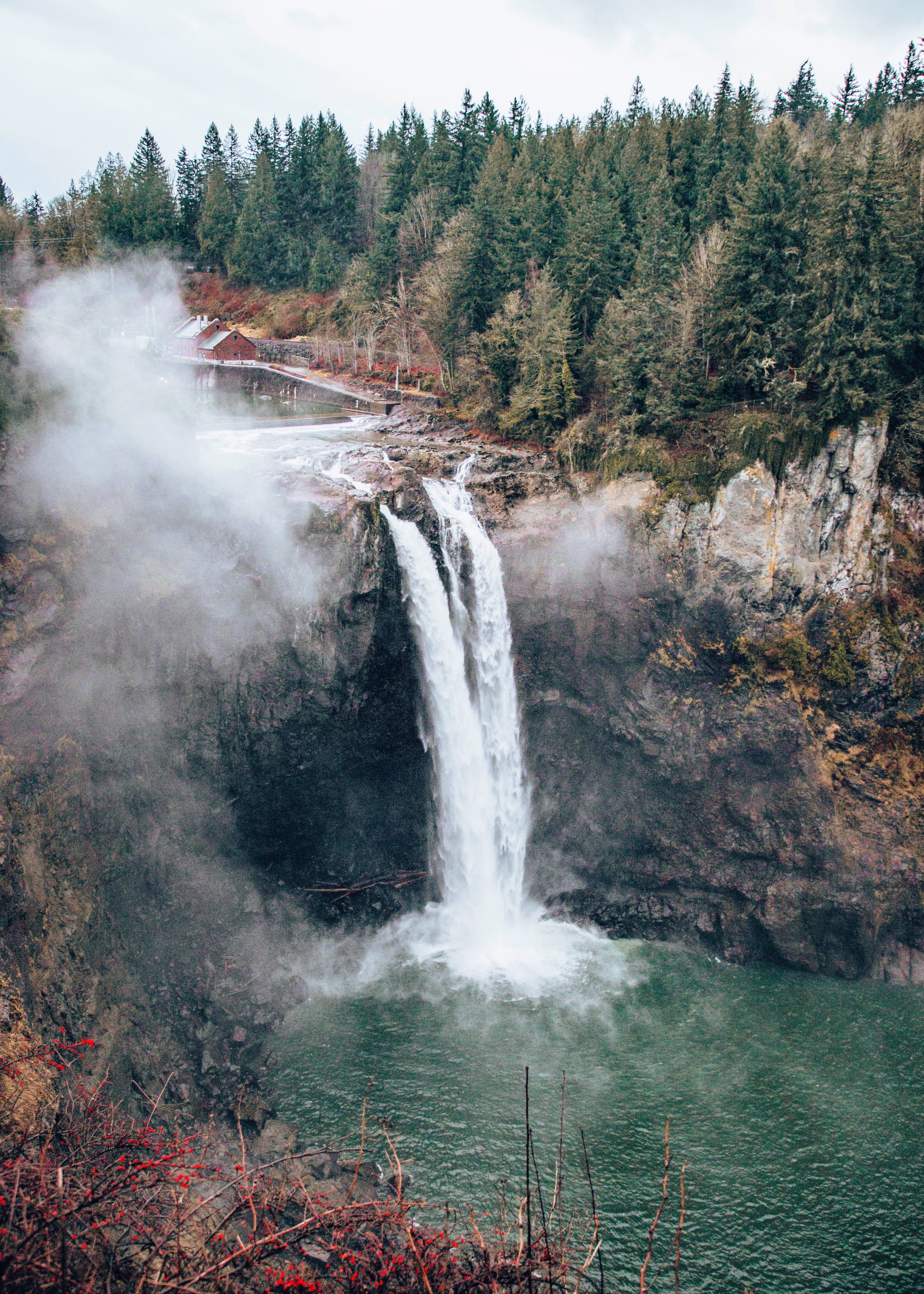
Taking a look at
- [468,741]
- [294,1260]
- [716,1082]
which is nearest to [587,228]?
[468,741]

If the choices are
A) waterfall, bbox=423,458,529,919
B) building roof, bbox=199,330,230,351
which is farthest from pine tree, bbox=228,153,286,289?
waterfall, bbox=423,458,529,919

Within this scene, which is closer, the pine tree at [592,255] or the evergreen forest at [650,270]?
the evergreen forest at [650,270]

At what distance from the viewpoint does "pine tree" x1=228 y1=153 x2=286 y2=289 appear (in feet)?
192

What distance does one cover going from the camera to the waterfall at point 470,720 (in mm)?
25531

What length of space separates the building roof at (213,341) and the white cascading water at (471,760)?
71.8 feet

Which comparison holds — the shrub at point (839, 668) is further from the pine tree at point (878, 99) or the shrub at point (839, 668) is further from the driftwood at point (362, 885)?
the pine tree at point (878, 99)

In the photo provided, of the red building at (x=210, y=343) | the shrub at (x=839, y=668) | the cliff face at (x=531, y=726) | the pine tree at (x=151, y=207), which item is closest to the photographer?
the cliff face at (x=531, y=726)

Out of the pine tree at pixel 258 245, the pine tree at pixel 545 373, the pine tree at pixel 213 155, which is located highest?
the pine tree at pixel 213 155

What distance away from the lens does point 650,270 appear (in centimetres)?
3064

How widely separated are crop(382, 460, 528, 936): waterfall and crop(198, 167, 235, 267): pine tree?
146 feet

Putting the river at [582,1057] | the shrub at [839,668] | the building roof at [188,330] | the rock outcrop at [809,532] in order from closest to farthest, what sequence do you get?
the river at [582,1057] → the shrub at [839,668] → the rock outcrop at [809,532] → the building roof at [188,330]

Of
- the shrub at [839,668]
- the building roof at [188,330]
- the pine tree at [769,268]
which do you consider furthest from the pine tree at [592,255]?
the building roof at [188,330]

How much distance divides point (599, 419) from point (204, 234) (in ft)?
146

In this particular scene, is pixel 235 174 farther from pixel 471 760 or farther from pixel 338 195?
pixel 471 760
